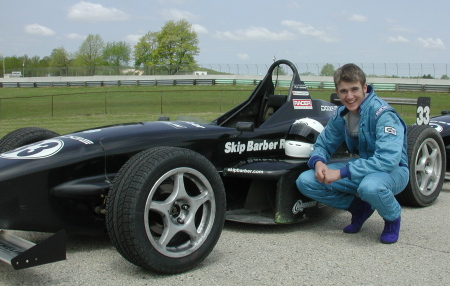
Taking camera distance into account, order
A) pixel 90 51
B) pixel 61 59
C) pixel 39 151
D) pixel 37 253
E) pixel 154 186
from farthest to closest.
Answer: pixel 61 59 < pixel 90 51 < pixel 39 151 < pixel 154 186 < pixel 37 253

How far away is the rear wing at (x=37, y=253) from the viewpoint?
275 centimetres

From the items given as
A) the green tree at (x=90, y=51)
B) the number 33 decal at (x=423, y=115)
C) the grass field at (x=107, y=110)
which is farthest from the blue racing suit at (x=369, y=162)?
the green tree at (x=90, y=51)

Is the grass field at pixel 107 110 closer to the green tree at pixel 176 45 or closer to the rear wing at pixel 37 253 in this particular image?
the rear wing at pixel 37 253

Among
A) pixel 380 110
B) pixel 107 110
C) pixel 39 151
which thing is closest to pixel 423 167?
pixel 380 110

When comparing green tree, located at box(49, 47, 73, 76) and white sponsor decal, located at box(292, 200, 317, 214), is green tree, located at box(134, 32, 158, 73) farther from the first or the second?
white sponsor decal, located at box(292, 200, 317, 214)

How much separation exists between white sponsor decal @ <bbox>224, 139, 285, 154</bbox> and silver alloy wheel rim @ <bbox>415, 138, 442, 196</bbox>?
1.44m

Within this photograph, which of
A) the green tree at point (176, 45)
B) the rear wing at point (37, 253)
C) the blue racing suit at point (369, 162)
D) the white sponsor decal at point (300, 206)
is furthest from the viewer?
the green tree at point (176, 45)

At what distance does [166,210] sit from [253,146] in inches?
65.2

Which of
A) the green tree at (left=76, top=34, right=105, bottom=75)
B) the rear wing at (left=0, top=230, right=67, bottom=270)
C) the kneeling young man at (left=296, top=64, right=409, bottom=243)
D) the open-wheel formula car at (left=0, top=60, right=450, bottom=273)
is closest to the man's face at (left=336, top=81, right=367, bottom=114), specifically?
the kneeling young man at (left=296, top=64, right=409, bottom=243)

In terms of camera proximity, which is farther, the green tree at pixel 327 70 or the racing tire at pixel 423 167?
the green tree at pixel 327 70

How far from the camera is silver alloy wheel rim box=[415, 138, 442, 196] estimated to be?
5.20m

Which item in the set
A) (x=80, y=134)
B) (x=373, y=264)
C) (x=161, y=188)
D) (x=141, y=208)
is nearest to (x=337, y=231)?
(x=373, y=264)

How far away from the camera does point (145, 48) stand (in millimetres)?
94938

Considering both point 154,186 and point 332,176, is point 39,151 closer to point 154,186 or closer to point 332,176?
point 154,186
